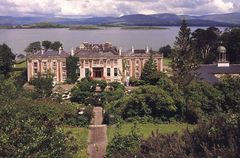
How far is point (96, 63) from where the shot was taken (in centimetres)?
4350

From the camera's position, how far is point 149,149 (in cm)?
1075

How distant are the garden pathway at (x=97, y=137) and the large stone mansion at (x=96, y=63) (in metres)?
13.6

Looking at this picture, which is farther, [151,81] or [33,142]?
[151,81]

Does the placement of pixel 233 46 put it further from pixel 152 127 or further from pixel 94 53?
pixel 152 127

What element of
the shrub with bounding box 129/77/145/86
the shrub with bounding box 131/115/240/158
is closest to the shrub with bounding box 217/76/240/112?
the shrub with bounding box 129/77/145/86

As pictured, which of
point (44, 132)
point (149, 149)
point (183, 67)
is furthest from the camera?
point (183, 67)

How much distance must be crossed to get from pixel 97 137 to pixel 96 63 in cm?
2102

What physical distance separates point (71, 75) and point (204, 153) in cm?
3402

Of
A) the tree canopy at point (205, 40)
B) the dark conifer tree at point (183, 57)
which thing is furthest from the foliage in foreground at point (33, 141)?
the tree canopy at point (205, 40)

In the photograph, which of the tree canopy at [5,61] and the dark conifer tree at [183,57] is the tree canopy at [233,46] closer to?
the dark conifer tree at [183,57]

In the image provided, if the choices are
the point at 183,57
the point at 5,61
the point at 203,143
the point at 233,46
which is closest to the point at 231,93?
the point at 183,57

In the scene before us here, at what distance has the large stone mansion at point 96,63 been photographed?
141 feet

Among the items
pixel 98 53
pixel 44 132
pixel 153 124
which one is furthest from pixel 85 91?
pixel 44 132

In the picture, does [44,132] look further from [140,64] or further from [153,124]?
[140,64]
